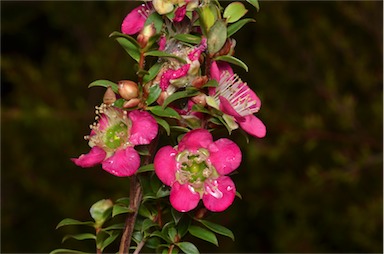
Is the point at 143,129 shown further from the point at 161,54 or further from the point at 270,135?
the point at 270,135

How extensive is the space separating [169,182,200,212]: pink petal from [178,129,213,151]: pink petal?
3 cm

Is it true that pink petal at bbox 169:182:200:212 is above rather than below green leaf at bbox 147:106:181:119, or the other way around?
below

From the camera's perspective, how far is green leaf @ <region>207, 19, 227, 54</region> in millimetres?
581

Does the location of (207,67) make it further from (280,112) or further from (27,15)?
(27,15)

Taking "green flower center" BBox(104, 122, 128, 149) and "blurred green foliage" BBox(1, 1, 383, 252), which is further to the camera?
"blurred green foliage" BBox(1, 1, 383, 252)

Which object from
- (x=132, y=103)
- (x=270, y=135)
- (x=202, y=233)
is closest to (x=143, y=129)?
(x=132, y=103)

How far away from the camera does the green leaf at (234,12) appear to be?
632 millimetres

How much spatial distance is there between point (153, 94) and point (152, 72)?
20 mm

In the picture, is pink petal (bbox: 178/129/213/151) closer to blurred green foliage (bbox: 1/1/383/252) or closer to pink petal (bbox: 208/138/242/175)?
pink petal (bbox: 208/138/242/175)

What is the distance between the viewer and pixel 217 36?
1.90 feet

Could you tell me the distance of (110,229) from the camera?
2.16 ft

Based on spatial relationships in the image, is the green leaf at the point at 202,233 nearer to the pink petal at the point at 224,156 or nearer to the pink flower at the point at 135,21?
the pink petal at the point at 224,156

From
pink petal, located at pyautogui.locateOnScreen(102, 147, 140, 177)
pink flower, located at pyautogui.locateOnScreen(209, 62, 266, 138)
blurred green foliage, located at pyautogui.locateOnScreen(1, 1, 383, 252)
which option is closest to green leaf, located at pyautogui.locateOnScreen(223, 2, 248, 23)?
pink flower, located at pyautogui.locateOnScreen(209, 62, 266, 138)

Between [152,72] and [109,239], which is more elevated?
[152,72]
